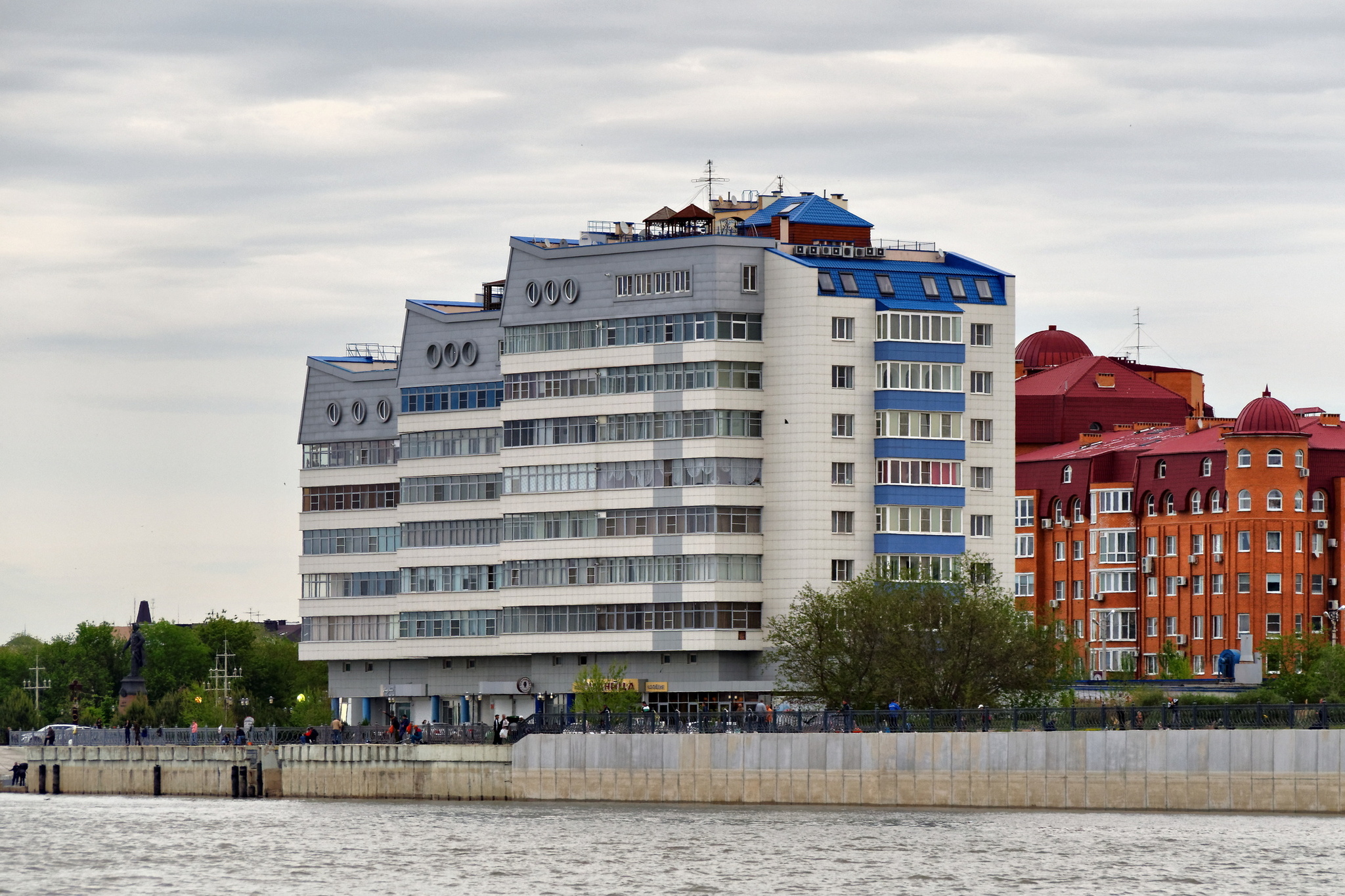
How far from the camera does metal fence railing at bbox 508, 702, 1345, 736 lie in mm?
95438

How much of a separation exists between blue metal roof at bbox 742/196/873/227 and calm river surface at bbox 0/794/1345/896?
51.6m

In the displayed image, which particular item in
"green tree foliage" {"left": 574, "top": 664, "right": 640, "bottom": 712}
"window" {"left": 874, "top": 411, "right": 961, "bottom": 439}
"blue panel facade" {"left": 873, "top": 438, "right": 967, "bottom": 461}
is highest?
"window" {"left": 874, "top": 411, "right": 961, "bottom": 439}

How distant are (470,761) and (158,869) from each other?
3513 cm

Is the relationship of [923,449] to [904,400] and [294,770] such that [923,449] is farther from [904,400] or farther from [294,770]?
[294,770]

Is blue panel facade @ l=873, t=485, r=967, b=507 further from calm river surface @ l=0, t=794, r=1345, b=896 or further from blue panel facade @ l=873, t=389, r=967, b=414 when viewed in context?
calm river surface @ l=0, t=794, r=1345, b=896

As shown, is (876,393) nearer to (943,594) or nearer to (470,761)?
(943,594)

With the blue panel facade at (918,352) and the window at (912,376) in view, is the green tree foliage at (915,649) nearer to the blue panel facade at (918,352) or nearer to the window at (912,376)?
the window at (912,376)

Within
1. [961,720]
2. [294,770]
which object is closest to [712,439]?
[294,770]

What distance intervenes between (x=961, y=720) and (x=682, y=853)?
19911 millimetres

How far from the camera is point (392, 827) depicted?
340ft

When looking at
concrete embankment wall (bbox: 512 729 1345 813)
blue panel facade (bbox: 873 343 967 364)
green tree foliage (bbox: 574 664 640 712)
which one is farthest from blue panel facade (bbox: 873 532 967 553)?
concrete embankment wall (bbox: 512 729 1345 813)

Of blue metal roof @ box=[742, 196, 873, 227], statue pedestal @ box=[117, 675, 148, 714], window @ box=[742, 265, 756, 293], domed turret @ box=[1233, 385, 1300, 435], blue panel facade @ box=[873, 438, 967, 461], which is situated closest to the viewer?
blue panel facade @ box=[873, 438, 967, 461]

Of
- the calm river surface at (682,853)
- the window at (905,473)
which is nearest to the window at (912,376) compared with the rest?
the window at (905,473)

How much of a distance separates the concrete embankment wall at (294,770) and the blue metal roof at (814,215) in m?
42.4
